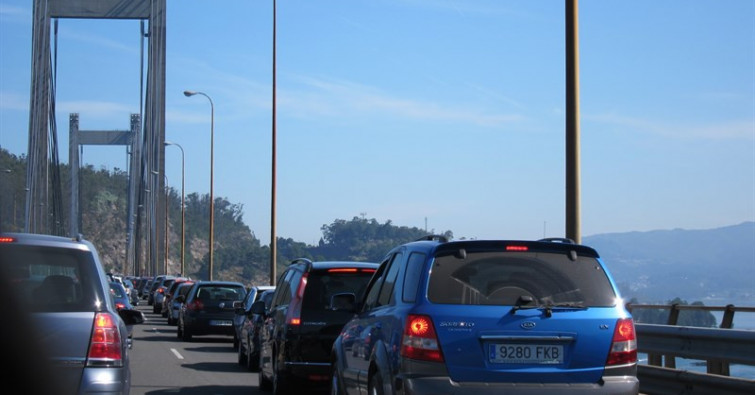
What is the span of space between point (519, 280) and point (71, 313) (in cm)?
298

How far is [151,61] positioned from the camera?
75.8m

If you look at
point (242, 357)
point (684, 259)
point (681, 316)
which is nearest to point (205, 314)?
point (242, 357)

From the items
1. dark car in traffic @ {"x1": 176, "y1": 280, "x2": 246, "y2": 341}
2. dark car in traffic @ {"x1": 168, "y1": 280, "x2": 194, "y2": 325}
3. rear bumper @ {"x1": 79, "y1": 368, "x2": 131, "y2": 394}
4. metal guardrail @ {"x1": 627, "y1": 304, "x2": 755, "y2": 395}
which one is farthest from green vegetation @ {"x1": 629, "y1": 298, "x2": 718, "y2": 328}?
dark car in traffic @ {"x1": 168, "y1": 280, "x2": 194, "y2": 325}

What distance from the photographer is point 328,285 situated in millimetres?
13203

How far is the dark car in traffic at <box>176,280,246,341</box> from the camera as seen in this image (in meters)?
26.9

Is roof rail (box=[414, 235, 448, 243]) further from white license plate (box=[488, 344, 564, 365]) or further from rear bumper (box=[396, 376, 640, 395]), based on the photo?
Answer: rear bumper (box=[396, 376, 640, 395])

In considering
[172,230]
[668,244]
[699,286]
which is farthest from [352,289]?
[172,230]

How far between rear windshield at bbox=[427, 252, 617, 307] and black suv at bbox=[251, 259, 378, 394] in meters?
4.54

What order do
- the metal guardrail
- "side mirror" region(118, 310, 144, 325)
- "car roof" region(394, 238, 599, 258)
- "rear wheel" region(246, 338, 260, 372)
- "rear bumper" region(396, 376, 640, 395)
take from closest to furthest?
"rear bumper" region(396, 376, 640, 395) → "car roof" region(394, 238, 599, 258) → "side mirror" region(118, 310, 144, 325) → the metal guardrail → "rear wheel" region(246, 338, 260, 372)

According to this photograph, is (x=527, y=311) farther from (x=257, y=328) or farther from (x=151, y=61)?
(x=151, y=61)

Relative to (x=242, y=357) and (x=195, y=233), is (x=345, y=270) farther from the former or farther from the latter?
(x=195, y=233)

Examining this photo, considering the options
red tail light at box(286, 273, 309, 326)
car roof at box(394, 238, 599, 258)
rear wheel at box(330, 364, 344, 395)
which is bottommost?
rear wheel at box(330, 364, 344, 395)

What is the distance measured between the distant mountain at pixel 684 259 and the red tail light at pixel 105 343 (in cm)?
3581

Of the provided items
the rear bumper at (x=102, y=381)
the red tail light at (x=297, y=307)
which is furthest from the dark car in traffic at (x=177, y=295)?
the rear bumper at (x=102, y=381)
